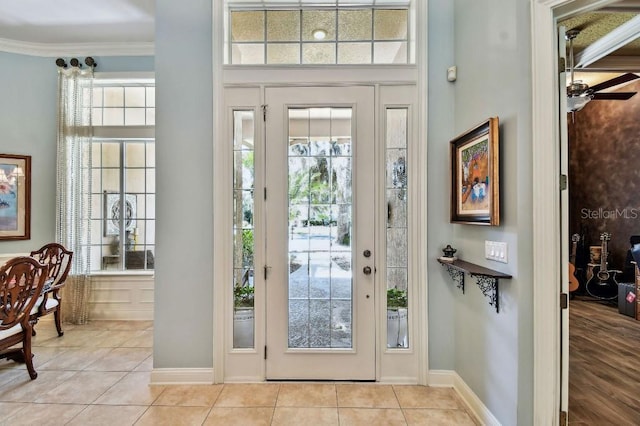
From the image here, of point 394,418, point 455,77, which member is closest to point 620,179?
point 455,77

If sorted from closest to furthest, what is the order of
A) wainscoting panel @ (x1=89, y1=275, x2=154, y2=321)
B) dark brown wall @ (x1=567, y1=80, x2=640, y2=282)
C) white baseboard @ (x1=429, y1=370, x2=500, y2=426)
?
1. white baseboard @ (x1=429, y1=370, x2=500, y2=426)
2. wainscoting panel @ (x1=89, y1=275, x2=154, y2=321)
3. dark brown wall @ (x1=567, y1=80, x2=640, y2=282)

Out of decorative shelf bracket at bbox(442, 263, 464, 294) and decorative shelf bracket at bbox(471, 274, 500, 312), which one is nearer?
decorative shelf bracket at bbox(471, 274, 500, 312)

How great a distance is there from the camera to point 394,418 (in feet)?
7.15

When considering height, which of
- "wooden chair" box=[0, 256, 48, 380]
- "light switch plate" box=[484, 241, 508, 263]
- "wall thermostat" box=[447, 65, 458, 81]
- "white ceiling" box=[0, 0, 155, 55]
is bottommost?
"wooden chair" box=[0, 256, 48, 380]

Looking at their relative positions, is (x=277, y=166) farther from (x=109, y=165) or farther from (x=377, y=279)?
(x=109, y=165)

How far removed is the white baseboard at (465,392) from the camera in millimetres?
2082

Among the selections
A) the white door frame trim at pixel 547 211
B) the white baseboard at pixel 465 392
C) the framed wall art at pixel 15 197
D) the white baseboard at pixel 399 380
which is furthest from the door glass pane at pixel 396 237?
the framed wall art at pixel 15 197

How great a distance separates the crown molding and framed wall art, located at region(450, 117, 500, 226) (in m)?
4.13

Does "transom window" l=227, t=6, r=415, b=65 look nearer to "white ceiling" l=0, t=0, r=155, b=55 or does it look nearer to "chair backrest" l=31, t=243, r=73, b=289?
"white ceiling" l=0, t=0, r=155, b=55

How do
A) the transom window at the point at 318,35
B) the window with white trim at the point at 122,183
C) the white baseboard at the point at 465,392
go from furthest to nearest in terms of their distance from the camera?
the window with white trim at the point at 122,183 < the transom window at the point at 318,35 < the white baseboard at the point at 465,392

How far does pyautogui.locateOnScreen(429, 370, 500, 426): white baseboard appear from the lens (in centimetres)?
208

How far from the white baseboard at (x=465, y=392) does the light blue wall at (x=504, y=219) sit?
0.05 metres

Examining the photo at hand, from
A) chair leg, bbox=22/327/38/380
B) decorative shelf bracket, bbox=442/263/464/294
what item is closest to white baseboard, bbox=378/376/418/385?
decorative shelf bracket, bbox=442/263/464/294

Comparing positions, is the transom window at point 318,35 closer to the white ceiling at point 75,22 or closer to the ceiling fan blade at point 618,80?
the white ceiling at point 75,22
